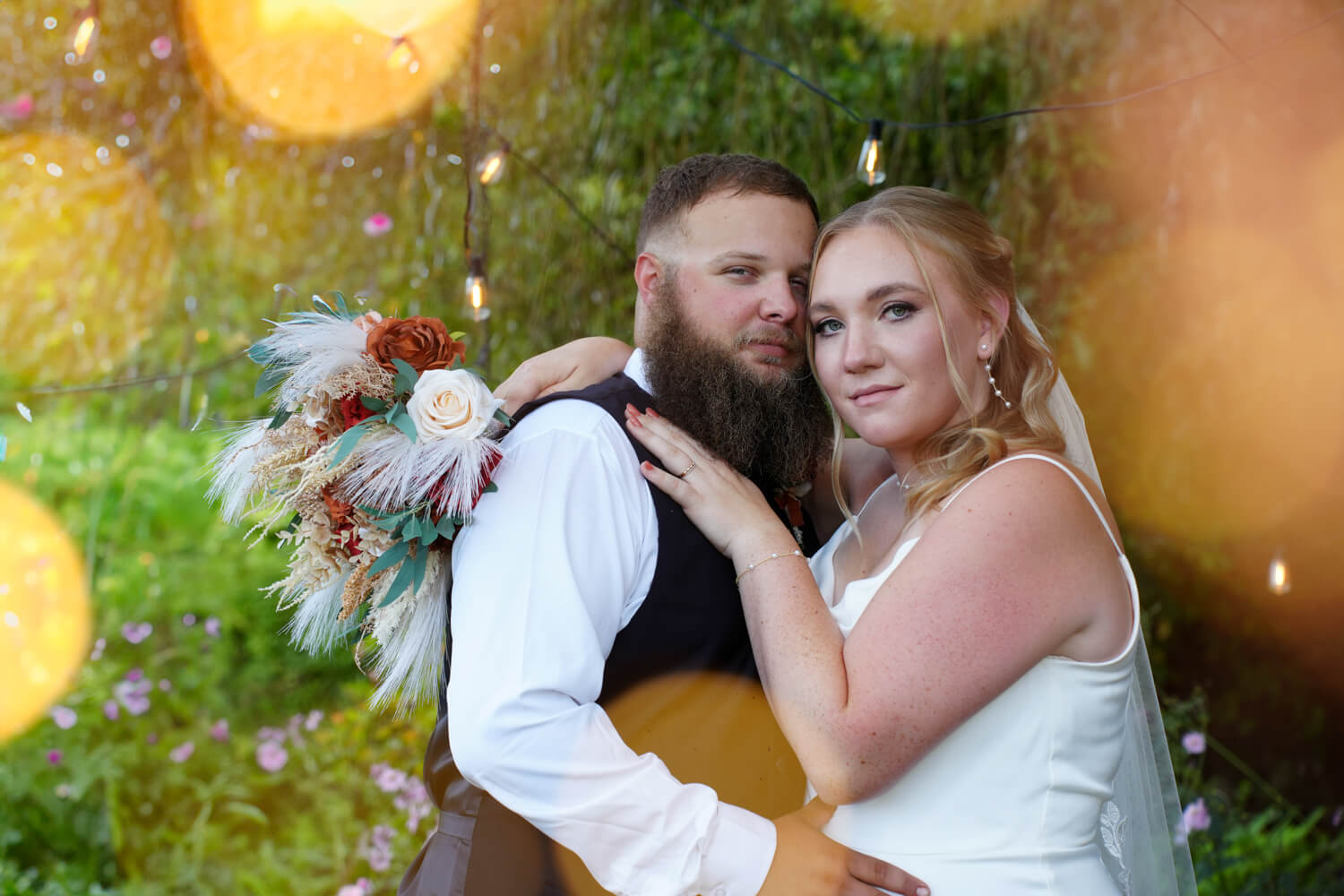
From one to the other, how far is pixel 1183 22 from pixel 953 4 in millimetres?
791

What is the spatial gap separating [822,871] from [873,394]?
89 cm

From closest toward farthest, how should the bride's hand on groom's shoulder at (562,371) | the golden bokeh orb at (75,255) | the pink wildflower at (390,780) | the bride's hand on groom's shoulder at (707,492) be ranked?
the bride's hand on groom's shoulder at (707,492), the bride's hand on groom's shoulder at (562,371), the pink wildflower at (390,780), the golden bokeh orb at (75,255)

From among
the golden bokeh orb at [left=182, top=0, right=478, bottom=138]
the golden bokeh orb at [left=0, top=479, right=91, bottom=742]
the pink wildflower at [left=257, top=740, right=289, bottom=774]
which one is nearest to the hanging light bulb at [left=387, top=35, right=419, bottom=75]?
the golden bokeh orb at [left=182, top=0, right=478, bottom=138]

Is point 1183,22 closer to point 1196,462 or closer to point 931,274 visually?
point 1196,462

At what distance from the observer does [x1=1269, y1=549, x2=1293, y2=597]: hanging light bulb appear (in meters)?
3.79

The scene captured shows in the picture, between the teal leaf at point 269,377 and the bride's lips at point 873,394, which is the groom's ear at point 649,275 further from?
the teal leaf at point 269,377

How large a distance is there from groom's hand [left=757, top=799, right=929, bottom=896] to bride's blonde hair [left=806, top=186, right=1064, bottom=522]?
63cm

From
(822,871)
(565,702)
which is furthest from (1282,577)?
(565,702)

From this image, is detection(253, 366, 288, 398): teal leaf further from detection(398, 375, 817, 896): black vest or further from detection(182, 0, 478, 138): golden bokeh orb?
detection(182, 0, 478, 138): golden bokeh orb

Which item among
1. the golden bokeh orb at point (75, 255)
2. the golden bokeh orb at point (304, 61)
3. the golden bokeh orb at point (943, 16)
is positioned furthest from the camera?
the golden bokeh orb at point (75, 255)

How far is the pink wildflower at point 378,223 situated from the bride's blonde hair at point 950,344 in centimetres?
255

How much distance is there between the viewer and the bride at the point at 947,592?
169cm

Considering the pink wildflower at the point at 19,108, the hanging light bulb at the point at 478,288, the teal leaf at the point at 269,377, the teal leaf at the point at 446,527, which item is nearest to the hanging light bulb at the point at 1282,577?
the hanging light bulb at the point at 478,288

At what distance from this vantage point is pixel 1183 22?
3.48 metres
